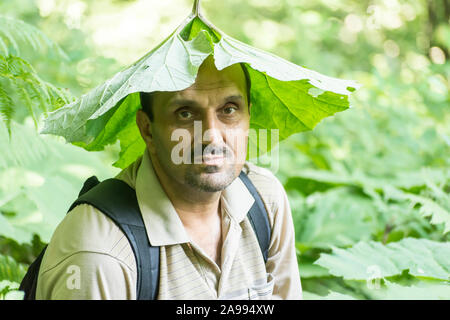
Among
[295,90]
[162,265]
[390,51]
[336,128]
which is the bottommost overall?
[162,265]

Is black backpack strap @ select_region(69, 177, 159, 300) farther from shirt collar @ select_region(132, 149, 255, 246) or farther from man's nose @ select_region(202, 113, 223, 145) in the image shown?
man's nose @ select_region(202, 113, 223, 145)

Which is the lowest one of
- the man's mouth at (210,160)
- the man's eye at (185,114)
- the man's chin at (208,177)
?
the man's chin at (208,177)

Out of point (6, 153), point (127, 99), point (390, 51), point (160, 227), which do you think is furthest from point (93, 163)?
point (390, 51)

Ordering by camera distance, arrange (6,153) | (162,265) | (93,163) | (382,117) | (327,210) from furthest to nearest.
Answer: (382,117) < (327,210) < (93,163) < (6,153) < (162,265)

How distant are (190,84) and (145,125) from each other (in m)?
0.47

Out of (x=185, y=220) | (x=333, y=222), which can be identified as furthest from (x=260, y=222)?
(x=333, y=222)

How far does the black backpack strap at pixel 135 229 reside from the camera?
5.11 feet

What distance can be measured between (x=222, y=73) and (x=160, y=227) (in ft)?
1.81

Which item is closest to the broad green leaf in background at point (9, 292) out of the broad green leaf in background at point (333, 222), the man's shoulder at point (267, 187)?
the man's shoulder at point (267, 187)

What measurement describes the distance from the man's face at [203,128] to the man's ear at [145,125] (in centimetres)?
4

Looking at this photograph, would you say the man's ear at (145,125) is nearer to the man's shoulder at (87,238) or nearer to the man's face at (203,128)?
the man's face at (203,128)

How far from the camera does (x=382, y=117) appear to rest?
18.0 feet

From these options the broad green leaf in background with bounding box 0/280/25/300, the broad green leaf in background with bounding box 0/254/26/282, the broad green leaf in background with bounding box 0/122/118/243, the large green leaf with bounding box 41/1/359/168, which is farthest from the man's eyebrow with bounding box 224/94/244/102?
the broad green leaf in background with bounding box 0/254/26/282

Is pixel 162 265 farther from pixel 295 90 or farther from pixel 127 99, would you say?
pixel 295 90
